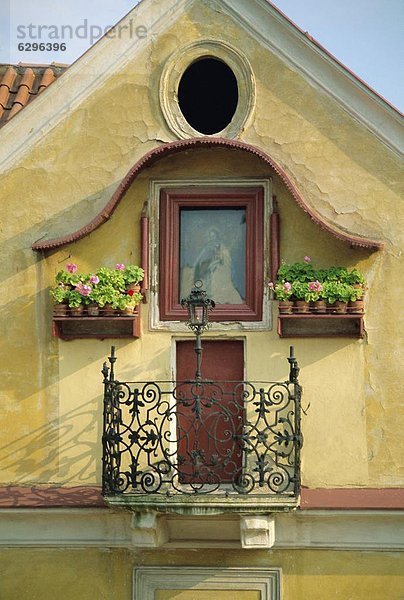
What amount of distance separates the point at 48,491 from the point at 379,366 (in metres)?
3.75

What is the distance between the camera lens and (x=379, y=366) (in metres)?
12.7

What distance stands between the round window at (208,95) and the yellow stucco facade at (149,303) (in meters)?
0.43

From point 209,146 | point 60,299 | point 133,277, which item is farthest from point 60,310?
point 209,146

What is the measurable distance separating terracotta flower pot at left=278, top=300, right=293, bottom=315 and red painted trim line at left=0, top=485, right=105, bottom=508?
2.71m

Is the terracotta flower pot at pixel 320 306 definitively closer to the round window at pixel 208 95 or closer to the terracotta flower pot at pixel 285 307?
the terracotta flower pot at pixel 285 307

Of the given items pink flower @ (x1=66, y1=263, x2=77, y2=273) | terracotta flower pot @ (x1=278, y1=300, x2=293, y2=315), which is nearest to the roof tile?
pink flower @ (x1=66, y1=263, x2=77, y2=273)

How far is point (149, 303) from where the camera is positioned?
1294cm

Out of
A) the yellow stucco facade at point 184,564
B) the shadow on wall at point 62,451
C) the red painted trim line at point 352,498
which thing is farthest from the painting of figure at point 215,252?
the yellow stucco facade at point 184,564

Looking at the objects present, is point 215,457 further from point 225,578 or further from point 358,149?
point 358,149

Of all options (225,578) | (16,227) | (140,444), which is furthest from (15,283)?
(225,578)

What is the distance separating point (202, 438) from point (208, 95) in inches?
158

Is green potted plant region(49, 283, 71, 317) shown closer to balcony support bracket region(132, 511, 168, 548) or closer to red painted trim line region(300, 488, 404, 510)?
balcony support bracket region(132, 511, 168, 548)

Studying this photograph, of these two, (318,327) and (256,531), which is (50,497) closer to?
(256,531)

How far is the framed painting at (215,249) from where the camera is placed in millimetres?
12891
